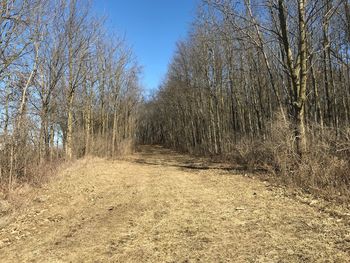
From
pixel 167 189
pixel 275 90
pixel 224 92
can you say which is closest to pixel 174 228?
pixel 167 189

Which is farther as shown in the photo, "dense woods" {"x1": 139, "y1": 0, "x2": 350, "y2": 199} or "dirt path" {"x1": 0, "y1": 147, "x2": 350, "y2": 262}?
"dense woods" {"x1": 139, "y1": 0, "x2": 350, "y2": 199}

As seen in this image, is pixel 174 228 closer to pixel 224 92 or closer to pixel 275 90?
pixel 275 90

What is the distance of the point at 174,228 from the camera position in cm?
580

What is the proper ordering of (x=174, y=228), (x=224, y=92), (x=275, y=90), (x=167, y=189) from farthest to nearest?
(x=224, y=92), (x=275, y=90), (x=167, y=189), (x=174, y=228)

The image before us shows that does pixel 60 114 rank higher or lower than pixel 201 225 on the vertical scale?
higher

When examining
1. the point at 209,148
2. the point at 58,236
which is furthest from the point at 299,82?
the point at 209,148

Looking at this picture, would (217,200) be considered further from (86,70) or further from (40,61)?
(86,70)

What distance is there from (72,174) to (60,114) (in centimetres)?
583

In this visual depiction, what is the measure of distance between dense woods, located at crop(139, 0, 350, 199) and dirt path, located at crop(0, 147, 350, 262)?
208 centimetres

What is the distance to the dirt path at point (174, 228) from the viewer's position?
4477 millimetres

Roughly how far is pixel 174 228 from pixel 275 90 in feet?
33.7

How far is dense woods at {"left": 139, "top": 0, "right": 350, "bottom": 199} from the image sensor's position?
10211 mm

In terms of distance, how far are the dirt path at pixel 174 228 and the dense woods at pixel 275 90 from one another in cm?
208

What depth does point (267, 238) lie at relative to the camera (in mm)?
4855
